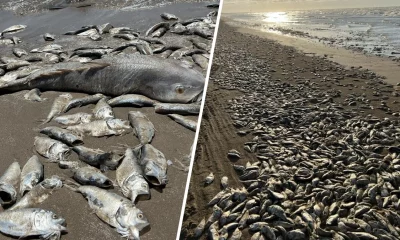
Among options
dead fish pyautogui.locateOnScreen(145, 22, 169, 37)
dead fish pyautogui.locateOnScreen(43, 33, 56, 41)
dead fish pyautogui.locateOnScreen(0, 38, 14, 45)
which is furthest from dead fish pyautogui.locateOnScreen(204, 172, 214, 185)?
dead fish pyautogui.locateOnScreen(0, 38, 14, 45)

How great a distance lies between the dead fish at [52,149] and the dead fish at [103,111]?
2.23 ft

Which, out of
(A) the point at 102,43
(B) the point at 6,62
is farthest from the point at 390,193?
(B) the point at 6,62

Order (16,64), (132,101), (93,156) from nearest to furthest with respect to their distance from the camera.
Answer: (93,156) < (132,101) < (16,64)

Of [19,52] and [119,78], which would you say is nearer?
[119,78]

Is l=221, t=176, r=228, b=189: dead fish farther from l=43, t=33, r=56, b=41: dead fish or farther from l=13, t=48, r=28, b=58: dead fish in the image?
l=43, t=33, r=56, b=41: dead fish

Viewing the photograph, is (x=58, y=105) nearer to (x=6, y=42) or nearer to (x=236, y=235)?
(x=236, y=235)

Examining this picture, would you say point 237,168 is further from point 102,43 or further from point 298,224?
point 102,43

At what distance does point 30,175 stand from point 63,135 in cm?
74

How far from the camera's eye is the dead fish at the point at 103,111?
4707mm

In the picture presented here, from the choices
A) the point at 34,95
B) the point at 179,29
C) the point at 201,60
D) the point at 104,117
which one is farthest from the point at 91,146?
the point at 179,29

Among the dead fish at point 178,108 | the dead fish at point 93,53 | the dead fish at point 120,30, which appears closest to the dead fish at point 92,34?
the dead fish at point 120,30

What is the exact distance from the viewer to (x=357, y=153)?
4590 mm

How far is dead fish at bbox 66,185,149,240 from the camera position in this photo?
3111 mm

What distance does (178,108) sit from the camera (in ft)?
15.7
